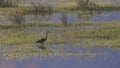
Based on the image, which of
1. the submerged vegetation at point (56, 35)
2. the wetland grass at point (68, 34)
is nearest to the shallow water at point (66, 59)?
the submerged vegetation at point (56, 35)

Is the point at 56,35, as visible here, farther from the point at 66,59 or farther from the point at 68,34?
the point at 66,59

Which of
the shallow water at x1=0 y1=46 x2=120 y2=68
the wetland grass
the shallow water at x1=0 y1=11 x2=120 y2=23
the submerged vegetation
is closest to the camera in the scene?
the shallow water at x1=0 y1=46 x2=120 y2=68

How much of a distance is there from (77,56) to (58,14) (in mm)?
13870

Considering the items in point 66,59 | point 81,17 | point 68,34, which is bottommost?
point 81,17

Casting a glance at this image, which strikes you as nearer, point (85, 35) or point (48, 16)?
point (85, 35)

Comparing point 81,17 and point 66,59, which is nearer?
point 66,59

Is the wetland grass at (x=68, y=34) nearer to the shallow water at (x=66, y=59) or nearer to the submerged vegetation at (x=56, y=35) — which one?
the submerged vegetation at (x=56, y=35)

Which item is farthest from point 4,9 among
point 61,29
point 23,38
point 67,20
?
point 23,38

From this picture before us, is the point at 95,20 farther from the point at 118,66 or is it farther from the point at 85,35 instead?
the point at 118,66

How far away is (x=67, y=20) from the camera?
1160 inches

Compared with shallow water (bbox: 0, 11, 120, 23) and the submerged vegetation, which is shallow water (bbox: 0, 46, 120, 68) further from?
shallow water (bbox: 0, 11, 120, 23)

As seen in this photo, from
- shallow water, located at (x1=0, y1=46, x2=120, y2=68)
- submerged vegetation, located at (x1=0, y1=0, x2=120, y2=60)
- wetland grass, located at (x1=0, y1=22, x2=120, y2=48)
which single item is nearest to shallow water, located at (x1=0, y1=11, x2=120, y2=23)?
submerged vegetation, located at (x1=0, y1=0, x2=120, y2=60)

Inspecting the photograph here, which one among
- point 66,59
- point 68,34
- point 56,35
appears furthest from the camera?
A: point 68,34

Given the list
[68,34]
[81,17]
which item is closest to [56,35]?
[68,34]
